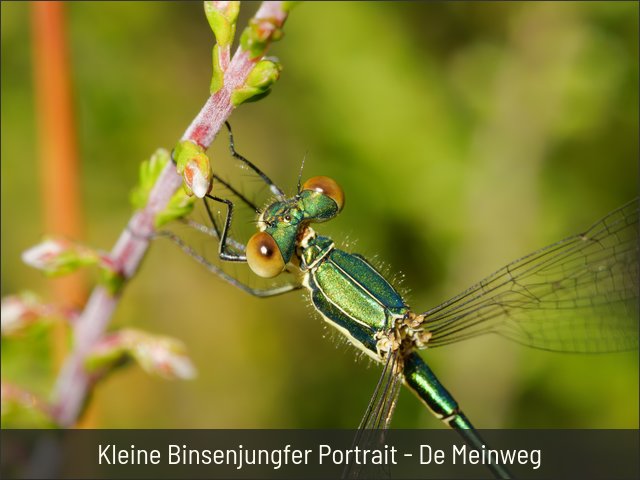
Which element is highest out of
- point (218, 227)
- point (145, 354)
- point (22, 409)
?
point (218, 227)

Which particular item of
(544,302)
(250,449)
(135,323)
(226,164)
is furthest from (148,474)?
(544,302)

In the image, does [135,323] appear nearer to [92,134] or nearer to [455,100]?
[92,134]

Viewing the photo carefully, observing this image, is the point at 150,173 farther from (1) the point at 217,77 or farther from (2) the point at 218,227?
(2) the point at 218,227

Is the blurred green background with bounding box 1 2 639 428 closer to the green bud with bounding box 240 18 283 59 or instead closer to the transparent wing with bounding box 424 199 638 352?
the transparent wing with bounding box 424 199 638 352

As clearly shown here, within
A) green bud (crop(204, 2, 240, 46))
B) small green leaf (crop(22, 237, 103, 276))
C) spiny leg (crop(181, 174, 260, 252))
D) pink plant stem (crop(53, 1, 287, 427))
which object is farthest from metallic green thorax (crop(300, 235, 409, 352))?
green bud (crop(204, 2, 240, 46))

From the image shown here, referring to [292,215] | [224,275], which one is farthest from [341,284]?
[224,275]

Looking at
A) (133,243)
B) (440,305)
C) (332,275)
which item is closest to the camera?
(133,243)

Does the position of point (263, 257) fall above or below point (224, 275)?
below
